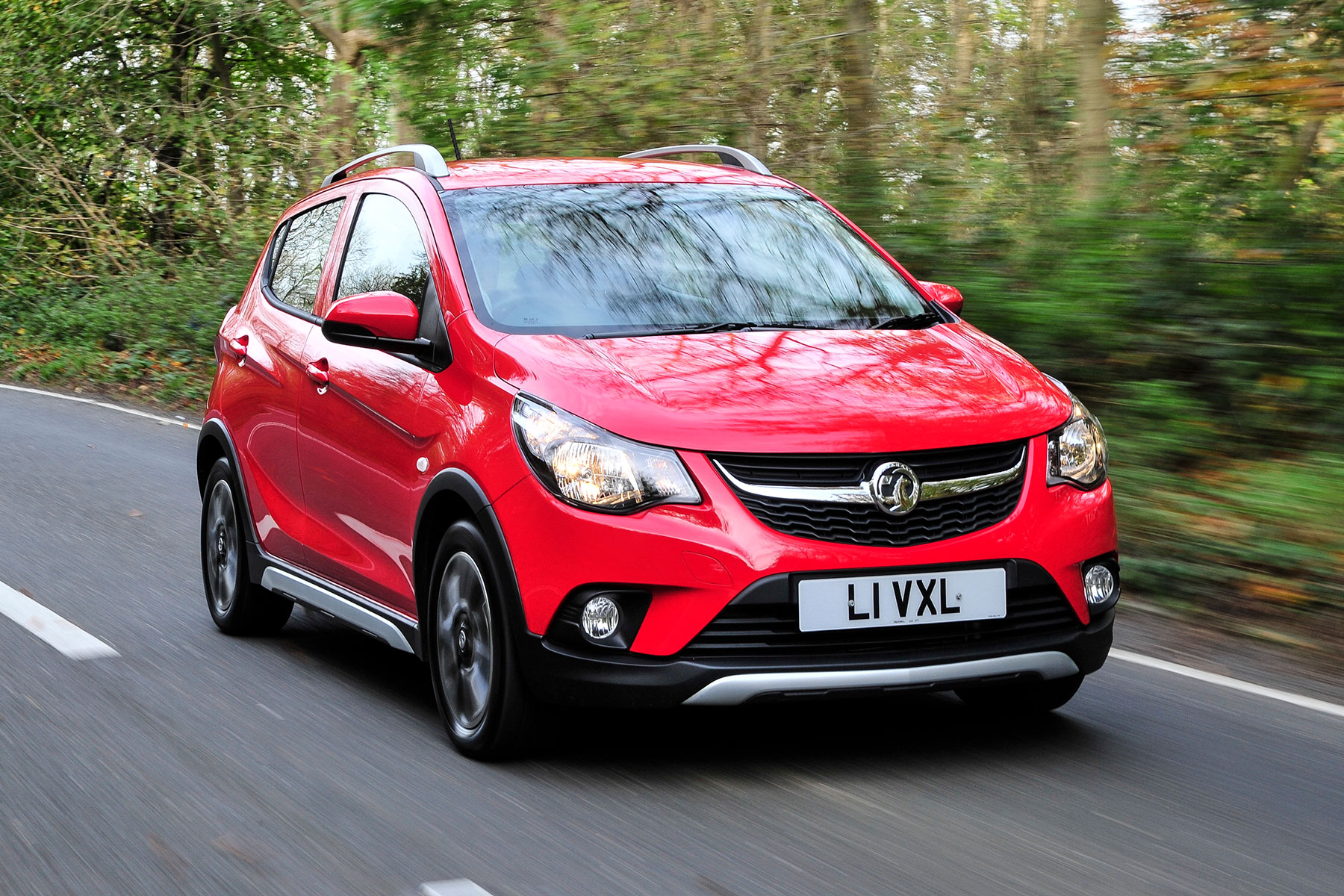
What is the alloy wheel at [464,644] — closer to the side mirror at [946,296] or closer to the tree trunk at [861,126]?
the side mirror at [946,296]

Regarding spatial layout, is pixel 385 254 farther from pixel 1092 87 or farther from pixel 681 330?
pixel 1092 87

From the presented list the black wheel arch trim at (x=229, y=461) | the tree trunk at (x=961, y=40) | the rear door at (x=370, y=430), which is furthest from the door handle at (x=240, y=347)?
the tree trunk at (x=961, y=40)

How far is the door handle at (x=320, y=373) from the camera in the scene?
585 cm

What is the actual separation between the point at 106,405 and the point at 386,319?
15033 millimetres

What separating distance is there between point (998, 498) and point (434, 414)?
1.65 metres

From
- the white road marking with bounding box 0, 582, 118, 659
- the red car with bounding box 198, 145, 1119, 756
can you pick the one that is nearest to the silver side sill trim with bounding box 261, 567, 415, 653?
the red car with bounding box 198, 145, 1119, 756

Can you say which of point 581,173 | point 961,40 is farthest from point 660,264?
point 961,40

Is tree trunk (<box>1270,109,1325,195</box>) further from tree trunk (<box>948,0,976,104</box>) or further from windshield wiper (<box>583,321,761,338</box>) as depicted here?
windshield wiper (<box>583,321,761,338</box>)

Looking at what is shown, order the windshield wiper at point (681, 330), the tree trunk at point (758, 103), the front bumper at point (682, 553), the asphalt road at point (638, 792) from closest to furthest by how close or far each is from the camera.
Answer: the asphalt road at point (638, 792)
the front bumper at point (682, 553)
the windshield wiper at point (681, 330)
the tree trunk at point (758, 103)

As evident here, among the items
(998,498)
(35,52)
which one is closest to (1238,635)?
(998,498)

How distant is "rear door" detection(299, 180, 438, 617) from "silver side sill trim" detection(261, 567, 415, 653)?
0.20 ft

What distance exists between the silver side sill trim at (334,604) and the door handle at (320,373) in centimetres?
72

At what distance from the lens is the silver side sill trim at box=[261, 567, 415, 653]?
5.39 metres

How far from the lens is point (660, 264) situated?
5461 millimetres
